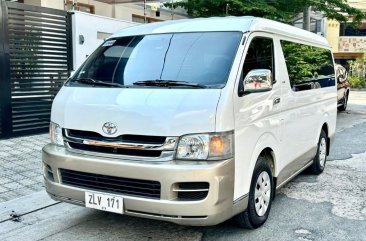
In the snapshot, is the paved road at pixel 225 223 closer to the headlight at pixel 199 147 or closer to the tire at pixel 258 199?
the tire at pixel 258 199

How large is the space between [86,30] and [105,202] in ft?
22.1

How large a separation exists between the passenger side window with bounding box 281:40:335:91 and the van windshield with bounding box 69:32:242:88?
1.11m

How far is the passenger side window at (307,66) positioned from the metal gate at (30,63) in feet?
17.8

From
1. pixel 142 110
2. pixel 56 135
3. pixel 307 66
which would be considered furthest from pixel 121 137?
pixel 307 66

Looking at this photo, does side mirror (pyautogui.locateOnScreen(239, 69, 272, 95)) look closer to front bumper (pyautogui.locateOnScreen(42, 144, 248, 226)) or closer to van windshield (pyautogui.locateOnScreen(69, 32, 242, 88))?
van windshield (pyautogui.locateOnScreen(69, 32, 242, 88))

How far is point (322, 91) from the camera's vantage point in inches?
239

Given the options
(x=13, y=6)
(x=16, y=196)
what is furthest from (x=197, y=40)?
(x=13, y=6)

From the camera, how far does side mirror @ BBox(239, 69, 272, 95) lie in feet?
12.5

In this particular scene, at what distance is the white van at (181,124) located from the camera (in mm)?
3402

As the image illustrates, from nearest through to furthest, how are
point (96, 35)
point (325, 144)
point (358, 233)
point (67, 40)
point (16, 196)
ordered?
point (358, 233) → point (16, 196) → point (325, 144) → point (67, 40) → point (96, 35)

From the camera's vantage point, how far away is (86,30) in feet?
31.5

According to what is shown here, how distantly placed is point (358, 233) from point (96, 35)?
7567mm

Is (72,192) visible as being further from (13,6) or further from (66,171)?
(13,6)

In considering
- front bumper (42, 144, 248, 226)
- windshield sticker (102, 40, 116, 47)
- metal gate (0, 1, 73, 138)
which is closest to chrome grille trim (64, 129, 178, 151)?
front bumper (42, 144, 248, 226)
